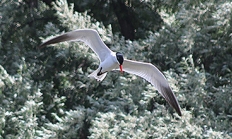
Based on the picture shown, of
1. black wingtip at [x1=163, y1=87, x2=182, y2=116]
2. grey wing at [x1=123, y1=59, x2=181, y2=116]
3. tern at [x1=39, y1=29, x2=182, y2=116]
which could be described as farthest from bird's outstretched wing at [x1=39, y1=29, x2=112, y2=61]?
black wingtip at [x1=163, y1=87, x2=182, y2=116]

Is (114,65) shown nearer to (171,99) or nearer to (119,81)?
(171,99)

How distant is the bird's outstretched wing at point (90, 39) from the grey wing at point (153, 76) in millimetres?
322

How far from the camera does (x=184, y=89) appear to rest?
11.2m

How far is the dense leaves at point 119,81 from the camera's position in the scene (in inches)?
428

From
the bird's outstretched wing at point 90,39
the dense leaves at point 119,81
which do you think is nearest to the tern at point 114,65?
the bird's outstretched wing at point 90,39

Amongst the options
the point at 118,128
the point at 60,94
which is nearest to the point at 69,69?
the point at 60,94

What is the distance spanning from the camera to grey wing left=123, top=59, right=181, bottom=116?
10.6 meters

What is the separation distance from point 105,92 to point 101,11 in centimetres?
212

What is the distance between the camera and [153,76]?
35.9ft

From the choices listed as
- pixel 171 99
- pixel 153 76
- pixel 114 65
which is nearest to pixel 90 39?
pixel 114 65

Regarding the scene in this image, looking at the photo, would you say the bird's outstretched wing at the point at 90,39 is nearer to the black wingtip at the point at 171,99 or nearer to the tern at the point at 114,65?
the tern at the point at 114,65

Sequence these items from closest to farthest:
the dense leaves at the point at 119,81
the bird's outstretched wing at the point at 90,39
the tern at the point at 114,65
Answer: the tern at the point at 114,65, the bird's outstretched wing at the point at 90,39, the dense leaves at the point at 119,81

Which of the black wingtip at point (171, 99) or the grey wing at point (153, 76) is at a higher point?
the grey wing at point (153, 76)

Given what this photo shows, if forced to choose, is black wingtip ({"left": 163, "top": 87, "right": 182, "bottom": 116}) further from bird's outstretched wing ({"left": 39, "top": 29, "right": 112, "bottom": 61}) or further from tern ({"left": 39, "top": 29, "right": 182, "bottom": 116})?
bird's outstretched wing ({"left": 39, "top": 29, "right": 112, "bottom": 61})
